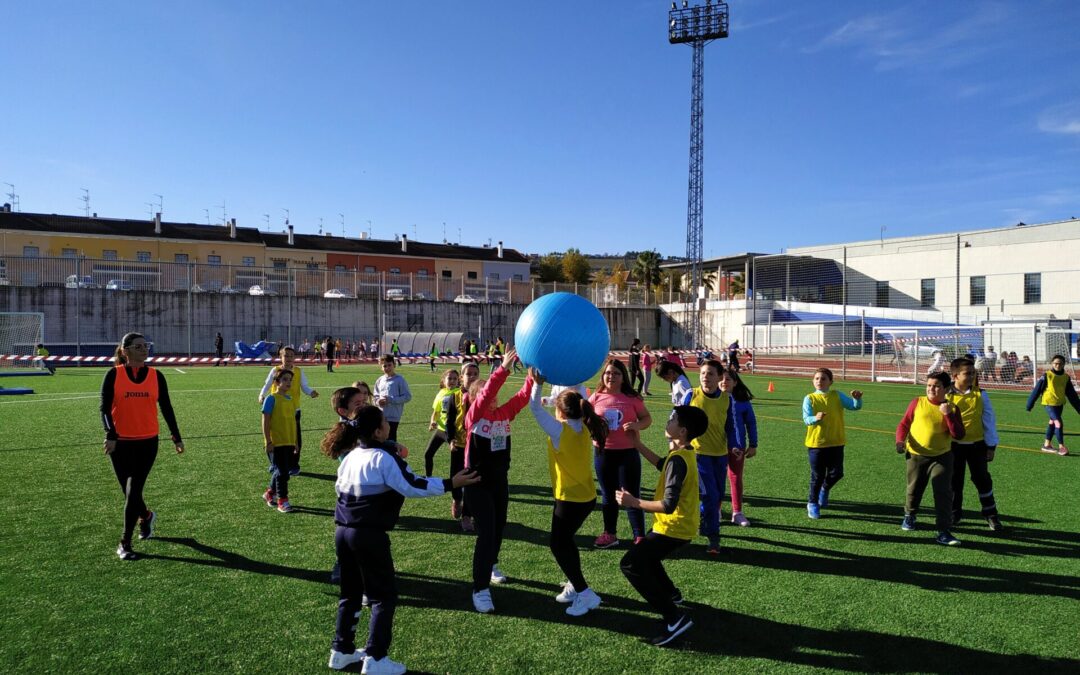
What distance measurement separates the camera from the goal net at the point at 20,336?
29.6 meters

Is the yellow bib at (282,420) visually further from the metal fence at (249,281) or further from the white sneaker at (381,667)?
the metal fence at (249,281)

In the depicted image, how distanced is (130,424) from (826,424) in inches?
296

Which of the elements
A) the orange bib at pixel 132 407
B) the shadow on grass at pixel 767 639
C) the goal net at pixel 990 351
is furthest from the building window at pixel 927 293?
the orange bib at pixel 132 407

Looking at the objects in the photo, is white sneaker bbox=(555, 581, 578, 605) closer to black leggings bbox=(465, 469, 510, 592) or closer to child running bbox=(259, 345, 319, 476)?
black leggings bbox=(465, 469, 510, 592)

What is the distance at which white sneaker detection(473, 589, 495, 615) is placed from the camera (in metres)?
5.17

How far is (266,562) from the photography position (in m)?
6.30

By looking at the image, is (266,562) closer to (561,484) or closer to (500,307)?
(561,484)

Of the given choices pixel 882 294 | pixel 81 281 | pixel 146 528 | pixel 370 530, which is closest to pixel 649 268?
pixel 882 294

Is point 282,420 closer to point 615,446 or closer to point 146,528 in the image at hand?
point 146,528

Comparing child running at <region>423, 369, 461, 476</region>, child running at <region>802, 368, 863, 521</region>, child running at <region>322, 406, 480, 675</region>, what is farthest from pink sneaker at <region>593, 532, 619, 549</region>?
child running at <region>322, 406, 480, 675</region>

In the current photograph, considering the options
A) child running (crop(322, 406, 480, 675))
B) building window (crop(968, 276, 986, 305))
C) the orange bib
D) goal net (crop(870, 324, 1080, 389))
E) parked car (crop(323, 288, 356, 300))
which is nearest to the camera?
child running (crop(322, 406, 480, 675))

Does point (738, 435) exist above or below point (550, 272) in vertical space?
below

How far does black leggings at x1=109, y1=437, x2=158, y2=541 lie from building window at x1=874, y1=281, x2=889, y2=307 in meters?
47.5

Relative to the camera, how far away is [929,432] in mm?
7059
